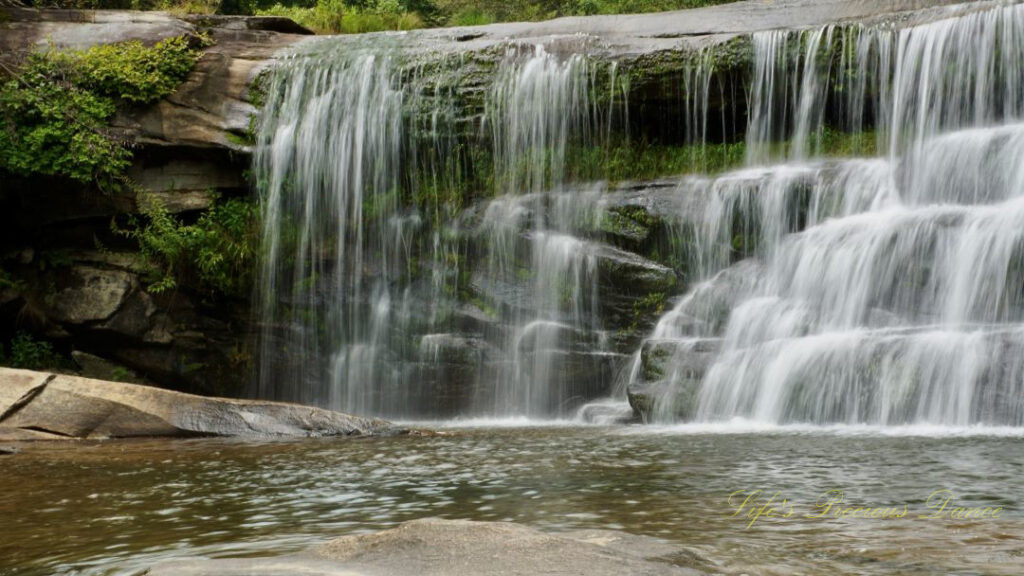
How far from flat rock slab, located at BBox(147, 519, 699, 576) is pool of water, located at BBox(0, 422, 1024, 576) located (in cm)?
35

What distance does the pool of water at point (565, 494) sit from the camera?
4.64 m

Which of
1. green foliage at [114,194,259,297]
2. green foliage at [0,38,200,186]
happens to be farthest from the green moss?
green foliage at [0,38,200,186]

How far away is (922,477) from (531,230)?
891 centimetres

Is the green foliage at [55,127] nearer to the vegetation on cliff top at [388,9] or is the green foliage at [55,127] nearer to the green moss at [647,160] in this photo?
the vegetation on cliff top at [388,9]

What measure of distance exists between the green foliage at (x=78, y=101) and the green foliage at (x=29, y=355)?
8.75 feet

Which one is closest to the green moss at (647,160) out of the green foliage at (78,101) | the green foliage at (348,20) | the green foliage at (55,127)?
the green foliage at (78,101)

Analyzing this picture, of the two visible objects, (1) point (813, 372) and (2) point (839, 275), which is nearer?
Result: (1) point (813, 372)

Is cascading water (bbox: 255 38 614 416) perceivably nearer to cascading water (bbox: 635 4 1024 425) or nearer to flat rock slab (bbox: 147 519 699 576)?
cascading water (bbox: 635 4 1024 425)

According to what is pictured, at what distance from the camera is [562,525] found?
5289 millimetres

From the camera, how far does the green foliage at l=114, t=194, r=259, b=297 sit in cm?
1573

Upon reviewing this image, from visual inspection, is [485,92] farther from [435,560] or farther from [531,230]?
[435,560]

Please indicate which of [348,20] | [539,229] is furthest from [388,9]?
[539,229]

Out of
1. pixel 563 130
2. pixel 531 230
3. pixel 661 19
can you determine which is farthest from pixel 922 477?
pixel 661 19

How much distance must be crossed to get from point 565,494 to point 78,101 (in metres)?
12.9
